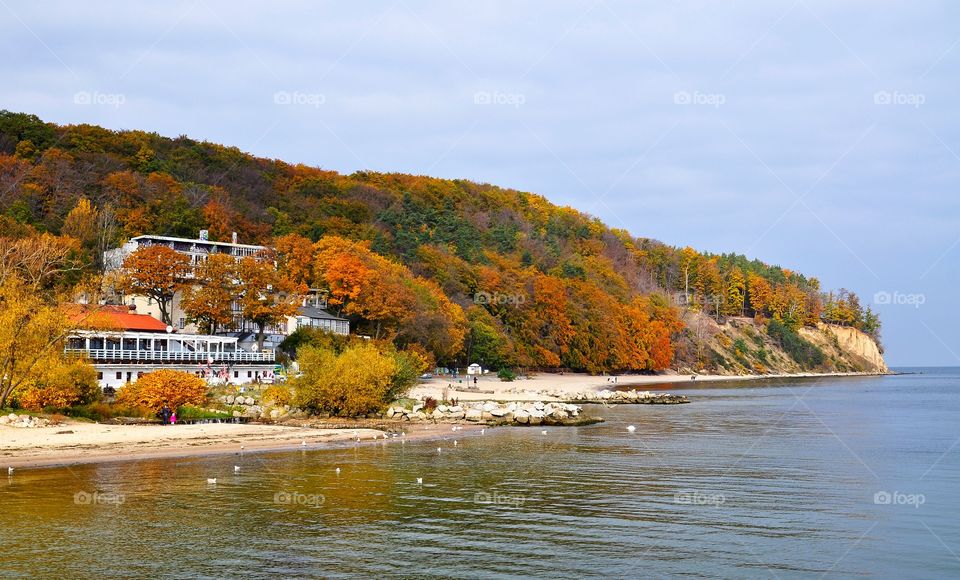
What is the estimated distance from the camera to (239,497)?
2894 centimetres

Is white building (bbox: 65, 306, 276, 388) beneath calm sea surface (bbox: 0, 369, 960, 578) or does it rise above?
above

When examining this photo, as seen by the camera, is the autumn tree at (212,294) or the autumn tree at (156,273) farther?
the autumn tree at (156,273)

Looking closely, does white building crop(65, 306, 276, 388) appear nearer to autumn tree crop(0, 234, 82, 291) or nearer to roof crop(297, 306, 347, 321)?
autumn tree crop(0, 234, 82, 291)

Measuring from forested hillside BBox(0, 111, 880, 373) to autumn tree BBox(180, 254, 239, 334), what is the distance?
11093mm

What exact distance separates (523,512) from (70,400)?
2888 centimetres

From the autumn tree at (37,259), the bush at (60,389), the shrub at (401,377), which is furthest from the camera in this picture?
the shrub at (401,377)

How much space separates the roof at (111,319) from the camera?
50562mm

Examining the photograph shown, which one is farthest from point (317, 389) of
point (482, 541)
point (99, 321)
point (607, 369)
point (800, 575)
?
point (607, 369)

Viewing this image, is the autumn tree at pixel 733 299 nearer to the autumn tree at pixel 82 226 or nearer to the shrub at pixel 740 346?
the shrub at pixel 740 346

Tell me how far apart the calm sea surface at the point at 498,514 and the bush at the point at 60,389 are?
11.6 meters

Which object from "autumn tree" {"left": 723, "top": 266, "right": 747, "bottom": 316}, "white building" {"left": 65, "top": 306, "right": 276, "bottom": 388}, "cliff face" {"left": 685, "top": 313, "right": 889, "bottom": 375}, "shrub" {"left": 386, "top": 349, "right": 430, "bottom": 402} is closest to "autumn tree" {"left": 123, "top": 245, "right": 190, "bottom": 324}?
"white building" {"left": 65, "top": 306, "right": 276, "bottom": 388}

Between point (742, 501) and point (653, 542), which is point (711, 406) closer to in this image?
point (742, 501)

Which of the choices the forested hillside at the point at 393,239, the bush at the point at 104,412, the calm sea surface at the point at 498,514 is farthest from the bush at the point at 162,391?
the forested hillside at the point at 393,239

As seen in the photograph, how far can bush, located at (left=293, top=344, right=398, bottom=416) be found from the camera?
176 feet
